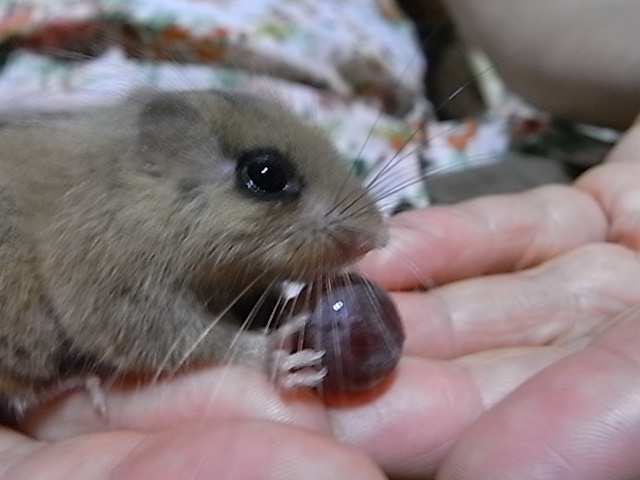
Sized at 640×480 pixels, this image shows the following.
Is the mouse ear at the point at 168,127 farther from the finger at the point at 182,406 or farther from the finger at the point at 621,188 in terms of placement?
the finger at the point at 621,188

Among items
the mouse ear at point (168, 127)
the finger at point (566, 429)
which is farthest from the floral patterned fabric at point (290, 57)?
the finger at point (566, 429)

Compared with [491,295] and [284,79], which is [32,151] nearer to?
[491,295]

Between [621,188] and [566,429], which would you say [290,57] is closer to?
[621,188]

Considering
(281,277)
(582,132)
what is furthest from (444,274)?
(582,132)

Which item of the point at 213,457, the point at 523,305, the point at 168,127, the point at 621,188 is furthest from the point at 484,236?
the point at 213,457

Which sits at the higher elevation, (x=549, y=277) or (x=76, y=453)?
(x=549, y=277)
